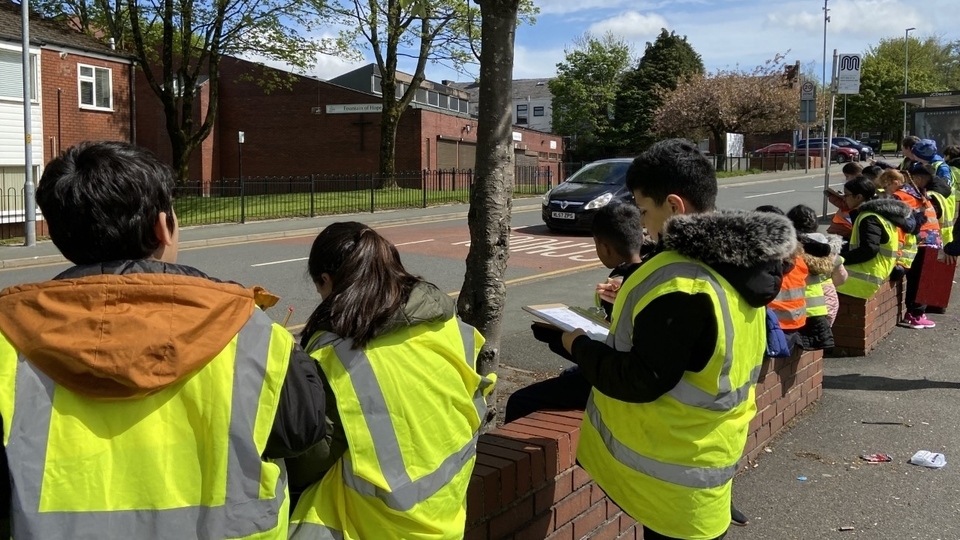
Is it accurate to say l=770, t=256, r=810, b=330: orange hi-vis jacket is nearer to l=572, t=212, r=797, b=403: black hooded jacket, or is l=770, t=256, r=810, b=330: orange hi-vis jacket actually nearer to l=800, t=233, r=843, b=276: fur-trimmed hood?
l=800, t=233, r=843, b=276: fur-trimmed hood

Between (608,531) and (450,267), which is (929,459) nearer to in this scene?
(608,531)

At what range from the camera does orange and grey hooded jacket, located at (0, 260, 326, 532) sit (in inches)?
60.1

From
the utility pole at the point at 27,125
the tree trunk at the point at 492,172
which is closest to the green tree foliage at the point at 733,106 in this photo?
the utility pole at the point at 27,125

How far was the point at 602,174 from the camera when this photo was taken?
61.4 ft

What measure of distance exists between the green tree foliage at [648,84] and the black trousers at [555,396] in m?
55.7

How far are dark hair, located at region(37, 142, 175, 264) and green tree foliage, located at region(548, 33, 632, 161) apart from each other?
64.2 metres

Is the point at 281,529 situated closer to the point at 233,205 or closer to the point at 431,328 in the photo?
the point at 431,328

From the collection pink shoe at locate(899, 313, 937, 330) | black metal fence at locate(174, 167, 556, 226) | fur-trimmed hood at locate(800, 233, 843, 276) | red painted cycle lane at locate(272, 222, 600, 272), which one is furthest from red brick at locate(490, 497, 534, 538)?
black metal fence at locate(174, 167, 556, 226)

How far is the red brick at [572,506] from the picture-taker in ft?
10.7

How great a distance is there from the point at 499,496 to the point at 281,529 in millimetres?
1244

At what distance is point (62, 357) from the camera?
152 centimetres

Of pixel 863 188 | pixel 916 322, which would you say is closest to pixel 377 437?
pixel 863 188

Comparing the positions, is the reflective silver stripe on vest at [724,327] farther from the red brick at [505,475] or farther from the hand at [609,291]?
the hand at [609,291]

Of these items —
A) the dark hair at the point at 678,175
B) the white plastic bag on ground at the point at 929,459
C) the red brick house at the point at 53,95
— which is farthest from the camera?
the red brick house at the point at 53,95
